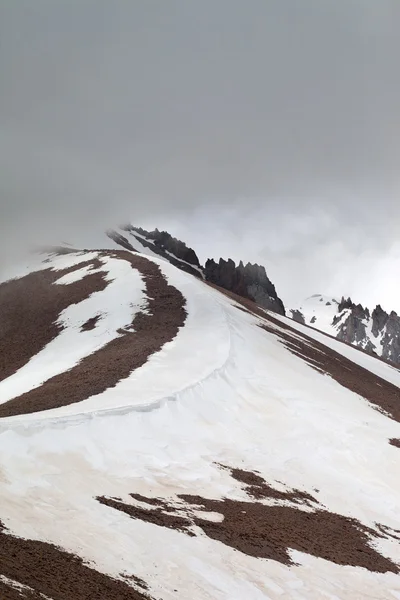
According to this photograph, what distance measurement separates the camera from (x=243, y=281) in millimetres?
161250

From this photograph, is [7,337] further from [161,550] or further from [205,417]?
[161,550]

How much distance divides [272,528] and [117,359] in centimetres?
1826

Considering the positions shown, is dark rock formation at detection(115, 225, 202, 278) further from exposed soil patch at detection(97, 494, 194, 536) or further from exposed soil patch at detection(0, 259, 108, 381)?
exposed soil patch at detection(97, 494, 194, 536)

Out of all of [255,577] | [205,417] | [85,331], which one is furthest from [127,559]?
[85,331]

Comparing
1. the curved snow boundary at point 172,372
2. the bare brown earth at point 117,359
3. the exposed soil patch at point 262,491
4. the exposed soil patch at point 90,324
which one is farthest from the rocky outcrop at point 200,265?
the exposed soil patch at point 262,491

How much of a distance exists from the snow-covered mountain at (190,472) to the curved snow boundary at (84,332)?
318 mm

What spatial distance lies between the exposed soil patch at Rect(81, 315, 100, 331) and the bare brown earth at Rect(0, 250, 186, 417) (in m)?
3.56

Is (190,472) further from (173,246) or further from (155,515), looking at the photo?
(173,246)

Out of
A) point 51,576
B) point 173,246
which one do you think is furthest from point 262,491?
point 173,246

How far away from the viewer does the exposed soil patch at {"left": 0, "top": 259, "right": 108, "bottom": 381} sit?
141ft

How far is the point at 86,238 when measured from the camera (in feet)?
436

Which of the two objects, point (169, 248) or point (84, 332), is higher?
point (169, 248)

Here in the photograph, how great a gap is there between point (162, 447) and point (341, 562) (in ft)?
25.0

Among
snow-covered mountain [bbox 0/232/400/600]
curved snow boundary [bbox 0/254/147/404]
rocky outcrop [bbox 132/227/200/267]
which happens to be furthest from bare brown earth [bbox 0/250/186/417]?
rocky outcrop [bbox 132/227/200/267]
